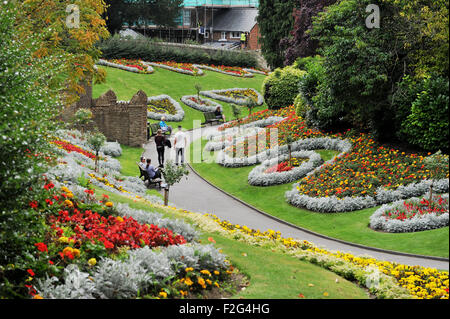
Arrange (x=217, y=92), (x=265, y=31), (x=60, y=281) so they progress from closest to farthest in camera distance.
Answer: (x=60, y=281) < (x=217, y=92) < (x=265, y=31)

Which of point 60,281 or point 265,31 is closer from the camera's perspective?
point 60,281

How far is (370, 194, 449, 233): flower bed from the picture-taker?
12727 millimetres

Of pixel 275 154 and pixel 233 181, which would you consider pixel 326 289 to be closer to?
pixel 233 181

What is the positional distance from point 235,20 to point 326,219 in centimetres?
6305

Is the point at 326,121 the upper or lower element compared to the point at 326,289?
upper

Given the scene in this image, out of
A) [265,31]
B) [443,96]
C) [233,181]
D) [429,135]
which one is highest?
[265,31]

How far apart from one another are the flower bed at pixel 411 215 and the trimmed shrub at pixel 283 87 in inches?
770

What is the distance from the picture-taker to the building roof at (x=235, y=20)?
72562 millimetres

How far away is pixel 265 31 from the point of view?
1960 inches

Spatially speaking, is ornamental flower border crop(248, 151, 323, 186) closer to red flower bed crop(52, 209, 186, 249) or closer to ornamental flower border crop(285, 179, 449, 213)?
ornamental flower border crop(285, 179, 449, 213)

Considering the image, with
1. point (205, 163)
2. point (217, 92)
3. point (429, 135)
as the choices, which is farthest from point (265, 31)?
point (429, 135)

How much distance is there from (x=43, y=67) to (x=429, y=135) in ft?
39.3

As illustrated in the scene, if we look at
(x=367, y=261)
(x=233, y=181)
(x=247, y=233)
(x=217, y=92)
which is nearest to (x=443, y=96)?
(x=367, y=261)
